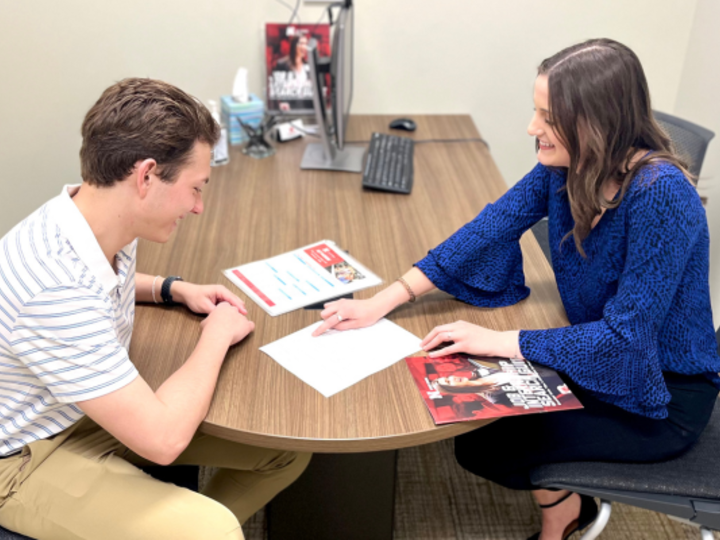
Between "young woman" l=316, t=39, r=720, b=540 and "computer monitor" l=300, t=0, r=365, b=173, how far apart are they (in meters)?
0.62

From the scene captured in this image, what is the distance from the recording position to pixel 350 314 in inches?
53.6

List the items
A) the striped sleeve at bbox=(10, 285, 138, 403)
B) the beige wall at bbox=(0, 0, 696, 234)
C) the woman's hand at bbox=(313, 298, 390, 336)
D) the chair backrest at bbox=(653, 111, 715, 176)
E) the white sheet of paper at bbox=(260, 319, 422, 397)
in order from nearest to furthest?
the striped sleeve at bbox=(10, 285, 138, 403) → the white sheet of paper at bbox=(260, 319, 422, 397) → the woman's hand at bbox=(313, 298, 390, 336) → the chair backrest at bbox=(653, 111, 715, 176) → the beige wall at bbox=(0, 0, 696, 234)

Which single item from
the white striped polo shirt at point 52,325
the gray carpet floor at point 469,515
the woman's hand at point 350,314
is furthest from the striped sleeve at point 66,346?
the gray carpet floor at point 469,515

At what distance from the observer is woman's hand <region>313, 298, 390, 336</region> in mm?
1344

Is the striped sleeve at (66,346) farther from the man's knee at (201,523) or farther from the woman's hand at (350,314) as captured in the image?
the woman's hand at (350,314)

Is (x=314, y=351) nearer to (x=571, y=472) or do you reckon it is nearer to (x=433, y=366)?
(x=433, y=366)

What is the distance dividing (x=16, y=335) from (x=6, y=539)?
0.39 metres

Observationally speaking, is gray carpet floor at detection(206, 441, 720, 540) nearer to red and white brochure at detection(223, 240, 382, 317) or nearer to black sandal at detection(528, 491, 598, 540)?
black sandal at detection(528, 491, 598, 540)

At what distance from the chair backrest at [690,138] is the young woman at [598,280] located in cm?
76

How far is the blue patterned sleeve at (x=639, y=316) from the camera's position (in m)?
1.17

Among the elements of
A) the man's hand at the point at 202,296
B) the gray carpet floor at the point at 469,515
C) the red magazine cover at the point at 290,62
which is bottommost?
the gray carpet floor at the point at 469,515

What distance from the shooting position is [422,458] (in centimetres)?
208

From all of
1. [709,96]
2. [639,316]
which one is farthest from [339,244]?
[709,96]

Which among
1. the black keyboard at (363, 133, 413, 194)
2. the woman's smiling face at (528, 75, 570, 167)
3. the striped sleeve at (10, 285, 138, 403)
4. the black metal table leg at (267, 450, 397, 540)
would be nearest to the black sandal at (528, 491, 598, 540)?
the black metal table leg at (267, 450, 397, 540)
